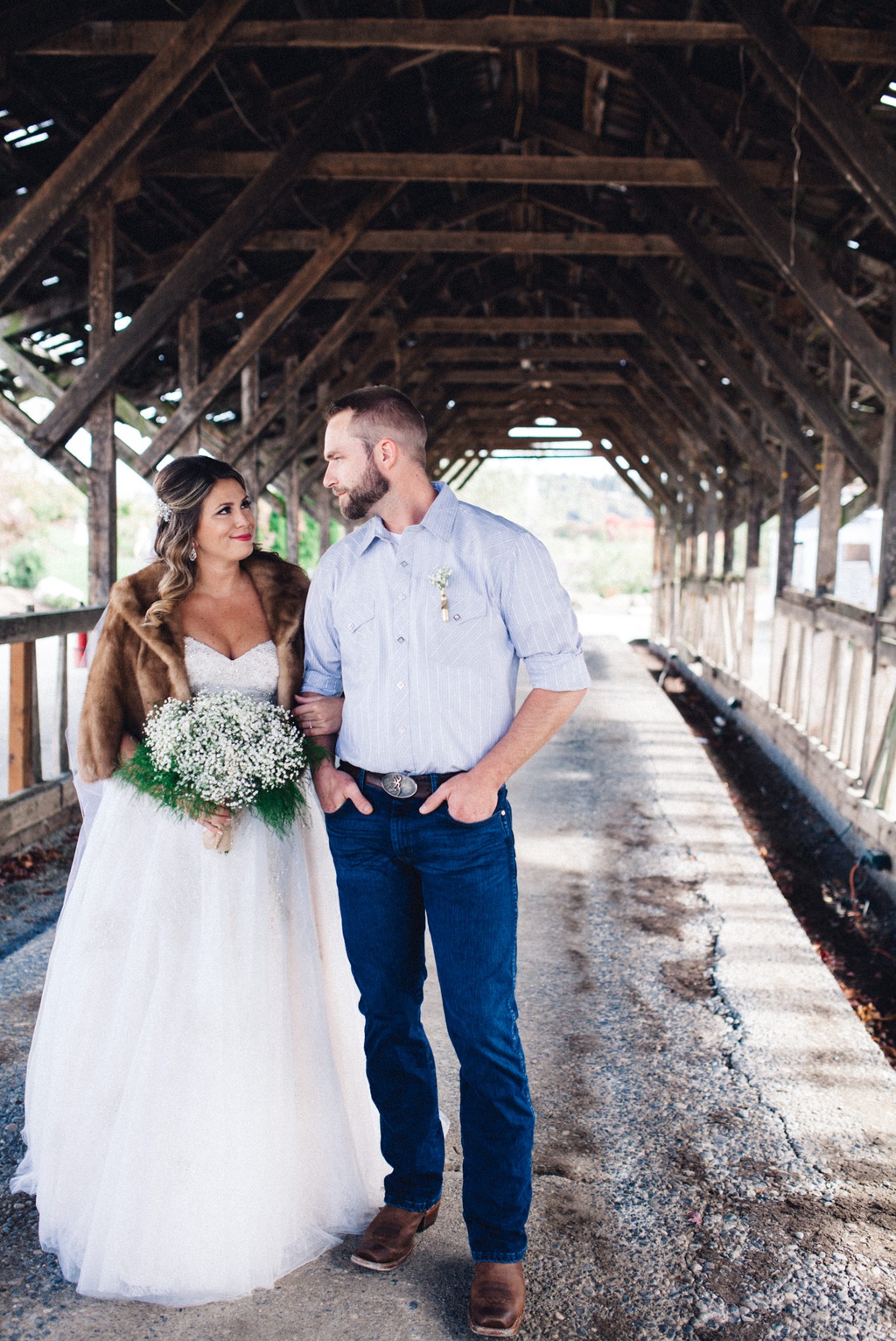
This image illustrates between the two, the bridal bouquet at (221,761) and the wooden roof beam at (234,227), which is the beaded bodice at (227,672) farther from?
the wooden roof beam at (234,227)

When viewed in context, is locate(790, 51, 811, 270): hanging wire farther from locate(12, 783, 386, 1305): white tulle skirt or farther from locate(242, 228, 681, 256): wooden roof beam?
locate(12, 783, 386, 1305): white tulle skirt

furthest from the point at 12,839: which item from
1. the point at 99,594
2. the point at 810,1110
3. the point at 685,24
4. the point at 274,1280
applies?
the point at 685,24

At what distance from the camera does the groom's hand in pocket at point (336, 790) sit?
2035mm

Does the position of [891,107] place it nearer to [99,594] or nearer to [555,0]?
[555,0]

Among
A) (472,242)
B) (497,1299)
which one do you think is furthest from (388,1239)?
(472,242)

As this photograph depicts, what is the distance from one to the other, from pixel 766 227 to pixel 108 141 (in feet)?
11.1

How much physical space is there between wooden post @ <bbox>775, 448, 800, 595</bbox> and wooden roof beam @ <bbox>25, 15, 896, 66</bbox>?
4.94 m

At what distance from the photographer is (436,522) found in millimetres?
2047

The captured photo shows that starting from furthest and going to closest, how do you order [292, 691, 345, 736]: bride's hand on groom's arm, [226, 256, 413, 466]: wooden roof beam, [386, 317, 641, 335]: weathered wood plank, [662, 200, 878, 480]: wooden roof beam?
[386, 317, 641, 335]: weathered wood plank < [226, 256, 413, 466]: wooden roof beam < [662, 200, 878, 480]: wooden roof beam < [292, 691, 345, 736]: bride's hand on groom's arm

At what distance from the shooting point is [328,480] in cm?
204

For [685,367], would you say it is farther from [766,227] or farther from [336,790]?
[336,790]

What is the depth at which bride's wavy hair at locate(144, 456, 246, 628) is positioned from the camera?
232cm

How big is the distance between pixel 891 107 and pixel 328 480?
18.7 feet

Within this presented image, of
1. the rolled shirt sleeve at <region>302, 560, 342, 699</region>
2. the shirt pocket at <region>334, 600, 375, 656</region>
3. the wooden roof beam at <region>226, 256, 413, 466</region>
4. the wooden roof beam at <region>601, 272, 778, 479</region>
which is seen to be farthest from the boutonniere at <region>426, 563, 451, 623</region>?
the wooden roof beam at <region>601, 272, 778, 479</region>
